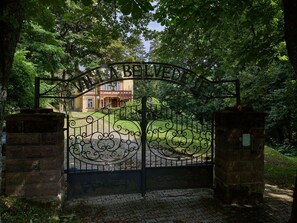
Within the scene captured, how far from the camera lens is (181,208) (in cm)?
437

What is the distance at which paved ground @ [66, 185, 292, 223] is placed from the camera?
3.95 meters

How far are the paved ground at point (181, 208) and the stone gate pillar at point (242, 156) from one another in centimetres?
22

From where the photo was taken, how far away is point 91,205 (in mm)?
4453

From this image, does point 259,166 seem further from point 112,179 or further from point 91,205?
point 91,205

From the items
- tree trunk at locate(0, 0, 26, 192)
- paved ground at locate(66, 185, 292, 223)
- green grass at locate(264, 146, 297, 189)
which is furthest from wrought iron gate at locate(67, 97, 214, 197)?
tree trunk at locate(0, 0, 26, 192)

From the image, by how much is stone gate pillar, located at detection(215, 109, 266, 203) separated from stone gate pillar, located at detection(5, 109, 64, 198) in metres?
2.83

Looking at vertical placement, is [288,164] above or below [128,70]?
below

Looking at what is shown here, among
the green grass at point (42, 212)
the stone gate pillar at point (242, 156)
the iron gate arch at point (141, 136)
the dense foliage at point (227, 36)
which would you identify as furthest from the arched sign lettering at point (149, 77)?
the green grass at point (42, 212)

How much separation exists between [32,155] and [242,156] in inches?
136

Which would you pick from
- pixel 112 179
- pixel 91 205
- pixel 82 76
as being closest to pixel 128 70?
pixel 82 76

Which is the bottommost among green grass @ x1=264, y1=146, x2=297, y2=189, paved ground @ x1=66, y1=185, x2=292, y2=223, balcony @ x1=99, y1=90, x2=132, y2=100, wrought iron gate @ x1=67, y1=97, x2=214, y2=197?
paved ground @ x1=66, y1=185, x2=292, y2=223

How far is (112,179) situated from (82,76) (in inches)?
76.6

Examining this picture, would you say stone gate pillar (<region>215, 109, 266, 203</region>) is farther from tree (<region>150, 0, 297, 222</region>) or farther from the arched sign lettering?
tree (<region>150, 0, 297, 222</region>)

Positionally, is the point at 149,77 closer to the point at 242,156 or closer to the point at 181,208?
the point at 242,156
